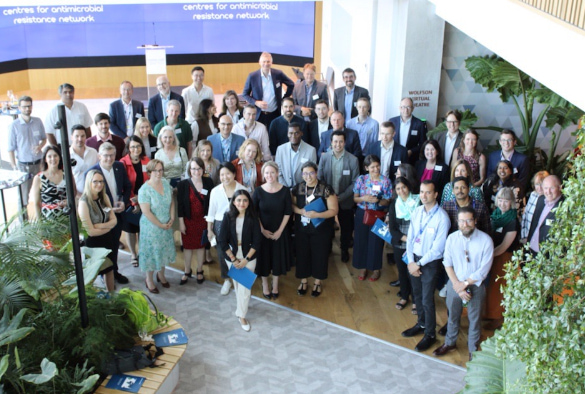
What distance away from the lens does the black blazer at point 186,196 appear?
23.3 feet

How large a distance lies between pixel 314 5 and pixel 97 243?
9946mm

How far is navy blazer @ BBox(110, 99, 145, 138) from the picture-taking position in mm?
8930

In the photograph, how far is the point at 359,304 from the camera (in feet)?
23.4

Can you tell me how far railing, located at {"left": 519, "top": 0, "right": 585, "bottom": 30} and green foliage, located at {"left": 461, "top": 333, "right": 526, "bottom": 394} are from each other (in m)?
2.42

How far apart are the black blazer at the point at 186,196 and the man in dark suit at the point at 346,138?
166cm

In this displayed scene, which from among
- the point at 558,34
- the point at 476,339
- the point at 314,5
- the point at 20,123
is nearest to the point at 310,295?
the point at 476,339

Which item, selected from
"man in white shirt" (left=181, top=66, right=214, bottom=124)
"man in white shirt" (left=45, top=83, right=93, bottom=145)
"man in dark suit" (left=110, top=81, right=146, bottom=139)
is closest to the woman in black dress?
"man in white shirt" (left=181, top=66, right=214, bottom=124)

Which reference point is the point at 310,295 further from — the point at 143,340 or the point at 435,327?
the point at 143,340

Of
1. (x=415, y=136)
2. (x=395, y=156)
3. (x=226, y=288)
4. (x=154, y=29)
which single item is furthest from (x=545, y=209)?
(x=154, y=29)

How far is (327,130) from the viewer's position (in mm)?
8289

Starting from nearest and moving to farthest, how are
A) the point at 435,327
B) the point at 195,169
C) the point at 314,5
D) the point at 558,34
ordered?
the point at 558,34 < the point at 435,327 < the point at 195,169 < the point at 314,5

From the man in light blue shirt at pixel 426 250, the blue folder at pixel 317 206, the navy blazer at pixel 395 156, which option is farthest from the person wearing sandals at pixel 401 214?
the navy blazer at pixel 395 156

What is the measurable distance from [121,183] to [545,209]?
459cm

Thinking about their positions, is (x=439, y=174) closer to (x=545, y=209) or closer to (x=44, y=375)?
(x=545, y=209)
